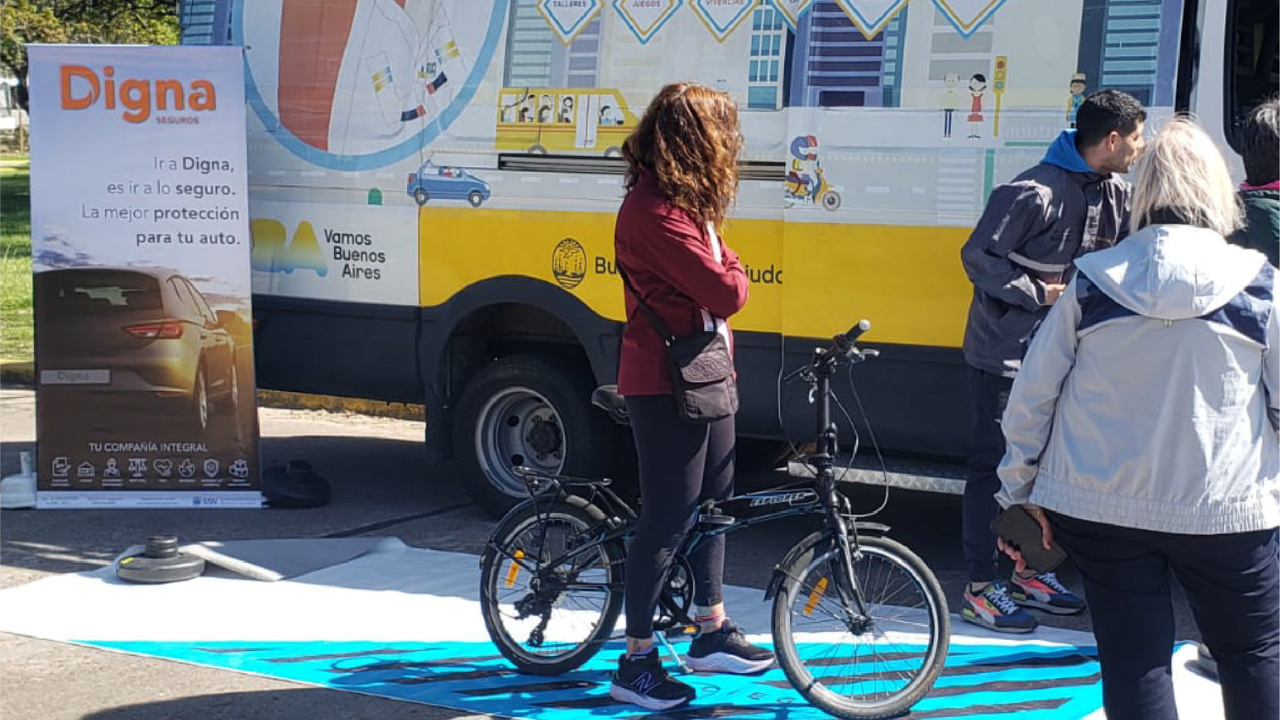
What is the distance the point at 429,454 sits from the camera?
25.3ft

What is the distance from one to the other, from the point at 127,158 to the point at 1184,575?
18.8ft

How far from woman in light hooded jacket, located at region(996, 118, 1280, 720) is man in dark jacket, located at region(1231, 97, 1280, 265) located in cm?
117

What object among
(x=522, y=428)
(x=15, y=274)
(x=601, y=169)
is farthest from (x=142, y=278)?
(x=15, y=274)

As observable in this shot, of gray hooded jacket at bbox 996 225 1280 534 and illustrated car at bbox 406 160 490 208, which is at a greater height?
illustrated car at bbox 406 160 490 208

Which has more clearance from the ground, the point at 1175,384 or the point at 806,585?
the point at 1175,384

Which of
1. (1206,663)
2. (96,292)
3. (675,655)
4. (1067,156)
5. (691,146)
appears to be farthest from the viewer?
(96,292)

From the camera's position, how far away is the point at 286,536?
24.5ft

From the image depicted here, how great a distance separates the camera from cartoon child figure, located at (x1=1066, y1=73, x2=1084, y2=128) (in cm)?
603

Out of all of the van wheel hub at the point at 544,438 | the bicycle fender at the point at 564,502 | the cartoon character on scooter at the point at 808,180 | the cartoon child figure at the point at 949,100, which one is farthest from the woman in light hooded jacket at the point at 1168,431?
the van wheel hub at the point at 544,438

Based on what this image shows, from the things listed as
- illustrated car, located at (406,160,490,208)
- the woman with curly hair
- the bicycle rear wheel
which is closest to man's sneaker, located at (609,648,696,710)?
the woman with curly hair

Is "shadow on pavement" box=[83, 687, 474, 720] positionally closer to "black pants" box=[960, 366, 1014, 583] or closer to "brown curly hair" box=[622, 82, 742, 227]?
"brown curly hair" box=[622, 82, 742, 227]

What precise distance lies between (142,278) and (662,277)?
387 cm

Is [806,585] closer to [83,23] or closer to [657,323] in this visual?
[657,323]

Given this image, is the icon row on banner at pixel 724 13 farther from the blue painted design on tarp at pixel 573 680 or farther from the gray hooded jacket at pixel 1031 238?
the blue painted design on tarp at pixel 573 680
